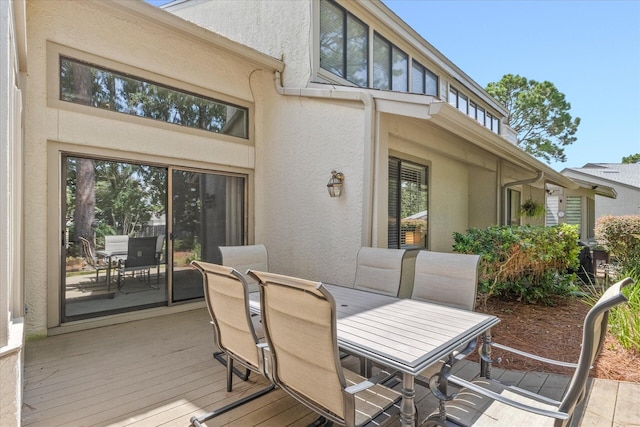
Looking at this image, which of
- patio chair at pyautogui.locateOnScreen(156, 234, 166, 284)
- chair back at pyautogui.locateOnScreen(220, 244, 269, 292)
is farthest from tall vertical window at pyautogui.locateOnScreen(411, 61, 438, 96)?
patio chair at pyautogui.locateOnScreen(156, 234, 166, 284)

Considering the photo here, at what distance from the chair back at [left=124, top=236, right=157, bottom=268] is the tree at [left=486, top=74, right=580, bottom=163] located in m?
23.6

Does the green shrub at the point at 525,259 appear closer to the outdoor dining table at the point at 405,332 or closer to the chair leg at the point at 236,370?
the outdoor dining table at the point at 405,332

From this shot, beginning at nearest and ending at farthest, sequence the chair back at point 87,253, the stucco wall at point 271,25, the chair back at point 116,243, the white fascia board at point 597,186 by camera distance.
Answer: the chair back at point 87,253
the chair back at point 116,243
the stucco wall at point 271,25
the white fascia board at point 597,186

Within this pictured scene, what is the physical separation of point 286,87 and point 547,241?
515cm

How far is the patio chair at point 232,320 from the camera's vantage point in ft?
8.20

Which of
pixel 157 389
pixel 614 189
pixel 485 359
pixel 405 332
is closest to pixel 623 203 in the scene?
pixel 614 189

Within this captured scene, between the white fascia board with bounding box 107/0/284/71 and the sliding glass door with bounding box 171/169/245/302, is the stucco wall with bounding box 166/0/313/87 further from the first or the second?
the sliding glass door with bounding box 171/169/245/302

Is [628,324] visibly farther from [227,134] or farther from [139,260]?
[139,260]

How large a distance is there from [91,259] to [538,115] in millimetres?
26208

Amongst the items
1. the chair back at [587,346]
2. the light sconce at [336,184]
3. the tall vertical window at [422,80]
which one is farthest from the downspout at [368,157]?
the tall vertical window at [422,80]

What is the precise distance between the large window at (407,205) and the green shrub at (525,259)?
1219 millimetres

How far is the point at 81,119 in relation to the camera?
15.0 ft

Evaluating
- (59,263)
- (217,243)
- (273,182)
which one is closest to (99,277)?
(59,263)

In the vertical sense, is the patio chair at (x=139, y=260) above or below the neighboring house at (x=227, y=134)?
below
